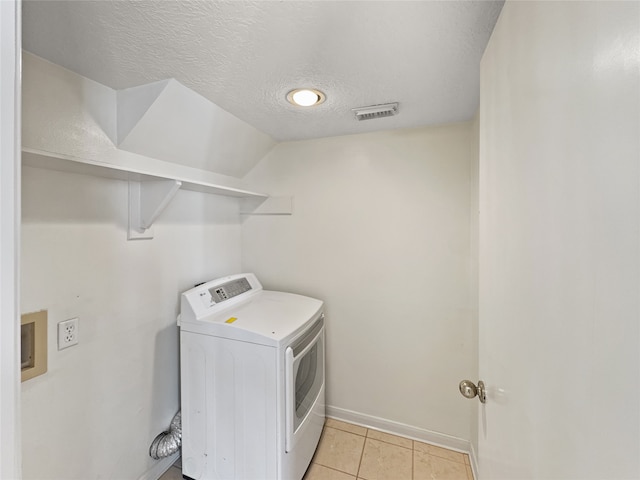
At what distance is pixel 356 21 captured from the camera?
896 mm

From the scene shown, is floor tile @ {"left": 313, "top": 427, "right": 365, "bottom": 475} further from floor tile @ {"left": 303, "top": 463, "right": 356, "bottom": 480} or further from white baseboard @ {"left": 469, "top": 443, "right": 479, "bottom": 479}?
white baseboard @ {"left": 469, "top": 443, "right": 479, "bottom": 479}

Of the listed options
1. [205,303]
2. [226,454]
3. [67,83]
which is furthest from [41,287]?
[226,454]

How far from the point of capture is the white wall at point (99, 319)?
1096 mm

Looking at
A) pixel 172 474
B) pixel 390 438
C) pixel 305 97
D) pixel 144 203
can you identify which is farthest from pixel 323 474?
pixel 305 97

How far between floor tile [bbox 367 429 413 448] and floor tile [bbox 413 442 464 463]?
52 millimetres

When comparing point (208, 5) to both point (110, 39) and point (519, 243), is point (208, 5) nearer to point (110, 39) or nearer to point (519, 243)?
point (110, 39)

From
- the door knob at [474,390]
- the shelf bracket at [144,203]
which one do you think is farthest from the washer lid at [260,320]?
the door knob at [474,390]

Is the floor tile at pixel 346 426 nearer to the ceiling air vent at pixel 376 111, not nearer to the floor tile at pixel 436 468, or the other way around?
the floor tile at pixel 436 468

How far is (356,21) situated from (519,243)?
0.86 metres

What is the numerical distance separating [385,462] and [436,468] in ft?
1.03

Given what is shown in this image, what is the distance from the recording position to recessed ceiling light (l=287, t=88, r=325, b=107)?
1369 mm

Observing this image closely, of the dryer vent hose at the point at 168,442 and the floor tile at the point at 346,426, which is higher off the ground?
the dryer vent hose at the point at 168,442

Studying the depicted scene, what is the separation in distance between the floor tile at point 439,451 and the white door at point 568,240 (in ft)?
4.54

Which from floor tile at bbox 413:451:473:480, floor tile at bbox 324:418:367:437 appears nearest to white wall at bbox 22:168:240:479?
floor tile at bbox 324:418:367:437
